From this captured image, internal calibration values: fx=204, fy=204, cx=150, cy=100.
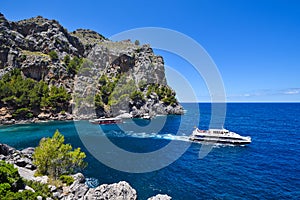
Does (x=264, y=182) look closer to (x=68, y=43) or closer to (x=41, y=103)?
(x=41, y=103)

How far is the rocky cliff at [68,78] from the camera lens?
112 metres

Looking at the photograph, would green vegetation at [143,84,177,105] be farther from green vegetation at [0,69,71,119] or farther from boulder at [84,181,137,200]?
boulder at [84,181,137,200]

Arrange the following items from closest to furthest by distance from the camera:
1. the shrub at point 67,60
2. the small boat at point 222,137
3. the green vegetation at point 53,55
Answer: the small boat at point 222,137
the green vegetation at point 53,55
the shrub at point 67,60

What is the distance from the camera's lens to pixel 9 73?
116 meters

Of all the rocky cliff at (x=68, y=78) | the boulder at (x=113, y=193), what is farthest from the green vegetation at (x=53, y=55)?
the boulder at (x=113, y=193)

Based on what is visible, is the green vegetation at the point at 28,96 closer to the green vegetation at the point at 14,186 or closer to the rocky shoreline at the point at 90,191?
the rocky shoreline at the point at 90,191

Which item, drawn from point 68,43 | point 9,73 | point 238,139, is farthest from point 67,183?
point 68,43

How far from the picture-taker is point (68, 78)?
136875mm

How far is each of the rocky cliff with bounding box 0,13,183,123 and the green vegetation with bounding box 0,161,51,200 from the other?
88.4m

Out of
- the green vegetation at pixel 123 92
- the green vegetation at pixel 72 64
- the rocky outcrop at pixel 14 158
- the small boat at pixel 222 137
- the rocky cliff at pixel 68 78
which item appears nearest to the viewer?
the rocky outcrop at pixel 14 158

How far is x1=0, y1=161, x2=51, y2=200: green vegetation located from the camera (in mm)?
21295

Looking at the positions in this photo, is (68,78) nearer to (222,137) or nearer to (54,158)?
(222,137)

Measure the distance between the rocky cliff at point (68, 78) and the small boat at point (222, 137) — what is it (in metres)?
64.0

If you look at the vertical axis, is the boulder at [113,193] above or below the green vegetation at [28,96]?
below
